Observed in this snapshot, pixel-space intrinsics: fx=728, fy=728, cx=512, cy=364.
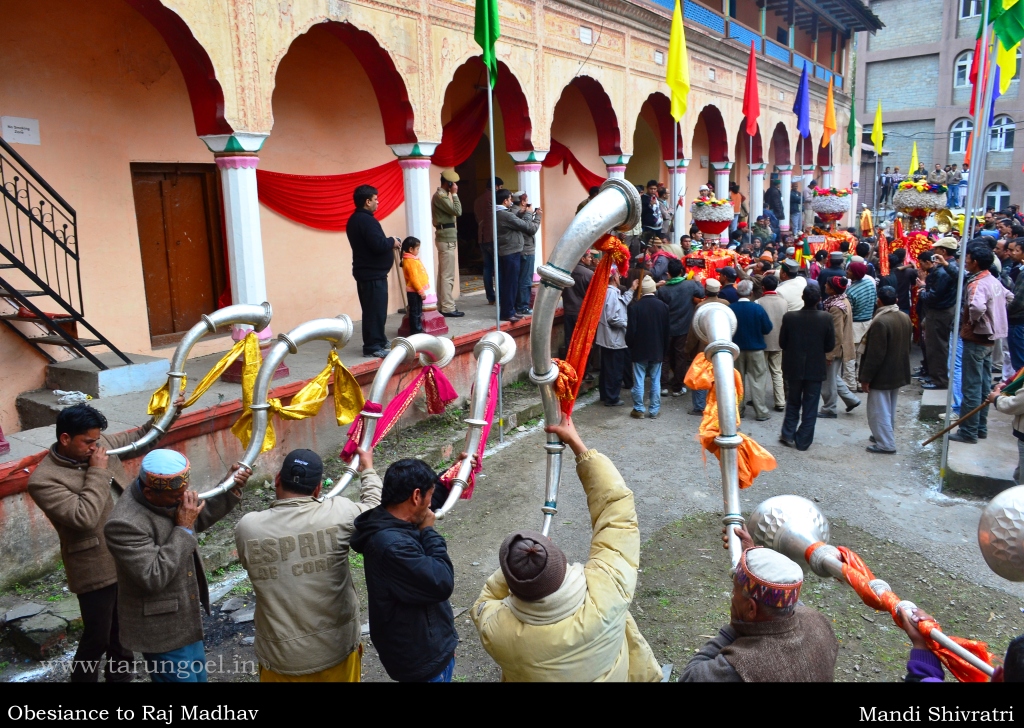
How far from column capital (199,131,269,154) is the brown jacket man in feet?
15.3

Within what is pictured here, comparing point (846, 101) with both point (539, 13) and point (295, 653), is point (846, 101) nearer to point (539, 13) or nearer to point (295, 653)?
point (539, 13)

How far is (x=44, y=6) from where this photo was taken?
6754 millimetres

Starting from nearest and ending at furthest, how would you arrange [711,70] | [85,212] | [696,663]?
[696,663] → [85,212] → [711,70]

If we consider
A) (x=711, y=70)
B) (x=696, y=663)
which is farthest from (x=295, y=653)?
(x=711, y=70)

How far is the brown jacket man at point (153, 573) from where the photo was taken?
2.81 metres

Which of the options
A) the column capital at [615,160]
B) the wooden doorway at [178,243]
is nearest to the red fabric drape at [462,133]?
the column capital at [615,160]

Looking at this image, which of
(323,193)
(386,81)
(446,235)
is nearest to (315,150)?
(323,193)

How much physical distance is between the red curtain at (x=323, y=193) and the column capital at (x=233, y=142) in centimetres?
207

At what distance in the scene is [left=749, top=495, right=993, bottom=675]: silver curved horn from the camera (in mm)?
2535

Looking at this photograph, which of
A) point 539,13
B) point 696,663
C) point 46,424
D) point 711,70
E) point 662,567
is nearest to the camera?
point 696,663

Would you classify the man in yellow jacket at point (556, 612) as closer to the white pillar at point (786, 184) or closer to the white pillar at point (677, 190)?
the white pillar at point (677, 190)

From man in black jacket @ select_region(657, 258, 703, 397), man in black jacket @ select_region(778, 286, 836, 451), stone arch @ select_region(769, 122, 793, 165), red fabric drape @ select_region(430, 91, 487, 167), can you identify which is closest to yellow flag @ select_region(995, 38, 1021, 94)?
man in black jacket @ select_region(778, 286, 836, 451)

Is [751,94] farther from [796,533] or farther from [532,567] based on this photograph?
[532,567]

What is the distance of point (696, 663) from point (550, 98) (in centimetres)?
1020
